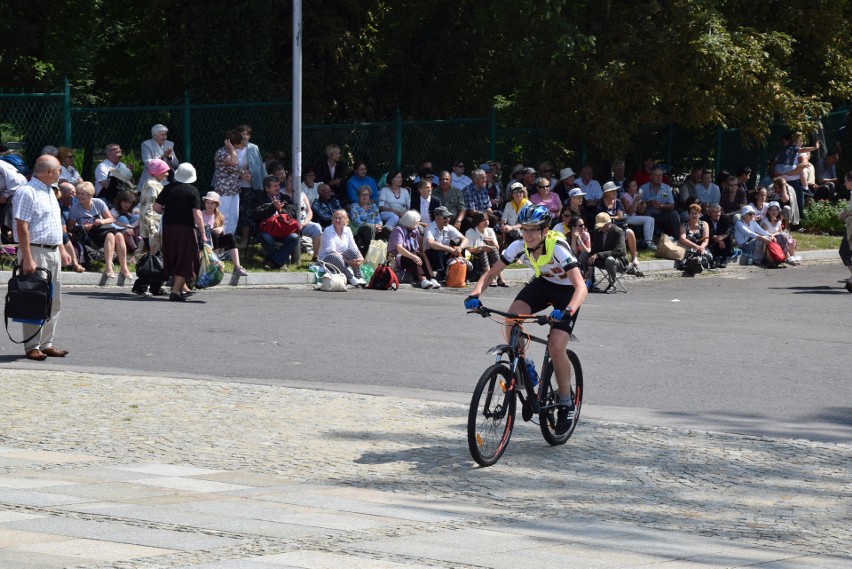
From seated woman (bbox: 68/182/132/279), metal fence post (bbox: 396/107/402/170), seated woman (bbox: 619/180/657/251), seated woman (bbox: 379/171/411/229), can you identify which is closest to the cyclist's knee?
seated woman (bbox: 68/182/132/279)

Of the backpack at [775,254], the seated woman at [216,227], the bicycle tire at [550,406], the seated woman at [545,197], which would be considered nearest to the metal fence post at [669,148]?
the backpack at [775,254]

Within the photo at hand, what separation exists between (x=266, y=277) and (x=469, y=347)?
222 inches

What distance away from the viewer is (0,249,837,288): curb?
700 inches

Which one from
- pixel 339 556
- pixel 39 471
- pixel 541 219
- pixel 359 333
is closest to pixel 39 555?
pixel 339 556

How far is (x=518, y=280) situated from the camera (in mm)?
20609

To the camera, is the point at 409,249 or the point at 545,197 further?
the point at 545,197

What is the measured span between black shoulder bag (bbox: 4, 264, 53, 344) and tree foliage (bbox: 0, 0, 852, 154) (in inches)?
512

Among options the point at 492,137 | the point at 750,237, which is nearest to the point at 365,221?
the point at 492,137

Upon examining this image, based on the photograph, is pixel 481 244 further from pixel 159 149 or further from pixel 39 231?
pixel 39 231

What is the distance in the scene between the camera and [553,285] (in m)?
9.70

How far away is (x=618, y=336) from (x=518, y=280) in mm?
5559

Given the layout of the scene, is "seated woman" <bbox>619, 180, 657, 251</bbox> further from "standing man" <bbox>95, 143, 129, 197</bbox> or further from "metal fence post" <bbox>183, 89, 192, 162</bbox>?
"standing man" <bbox>95, 143, 129, 197</bbox>

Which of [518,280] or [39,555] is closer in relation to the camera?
[39,555]

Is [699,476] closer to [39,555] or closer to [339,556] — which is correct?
[339,556]
